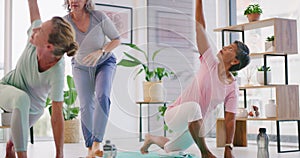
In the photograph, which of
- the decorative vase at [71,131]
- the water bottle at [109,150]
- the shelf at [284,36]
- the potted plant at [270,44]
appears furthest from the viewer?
the decorative vase at [71,131]

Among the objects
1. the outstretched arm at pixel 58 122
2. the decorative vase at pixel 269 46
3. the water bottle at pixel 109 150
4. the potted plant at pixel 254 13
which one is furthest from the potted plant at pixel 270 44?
the outstretched arm at pixel 58 122

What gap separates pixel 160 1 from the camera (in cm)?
504

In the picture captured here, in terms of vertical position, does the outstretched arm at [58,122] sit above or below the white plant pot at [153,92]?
below

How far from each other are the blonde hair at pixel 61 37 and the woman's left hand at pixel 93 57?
34cm

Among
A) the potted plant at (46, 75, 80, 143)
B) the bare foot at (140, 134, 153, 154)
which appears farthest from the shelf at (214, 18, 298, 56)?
the potted plant at (46, 75, 80, 143)

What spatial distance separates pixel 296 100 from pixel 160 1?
6.30 ft

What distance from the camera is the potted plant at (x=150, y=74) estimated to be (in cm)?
261

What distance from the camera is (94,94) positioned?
8.72ft

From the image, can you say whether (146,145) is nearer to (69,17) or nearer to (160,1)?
(69,17)

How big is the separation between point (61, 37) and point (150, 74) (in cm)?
127

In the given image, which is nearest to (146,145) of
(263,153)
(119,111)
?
(119,111)

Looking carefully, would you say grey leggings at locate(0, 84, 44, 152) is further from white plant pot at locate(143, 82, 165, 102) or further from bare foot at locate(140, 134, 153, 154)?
white plant pot at locate(143, 82, 165, 102)

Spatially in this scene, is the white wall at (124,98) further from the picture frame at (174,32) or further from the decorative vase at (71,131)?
the decorative vase at (71,131)

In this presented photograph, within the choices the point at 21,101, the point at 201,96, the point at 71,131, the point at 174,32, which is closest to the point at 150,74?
the point at 174,32
